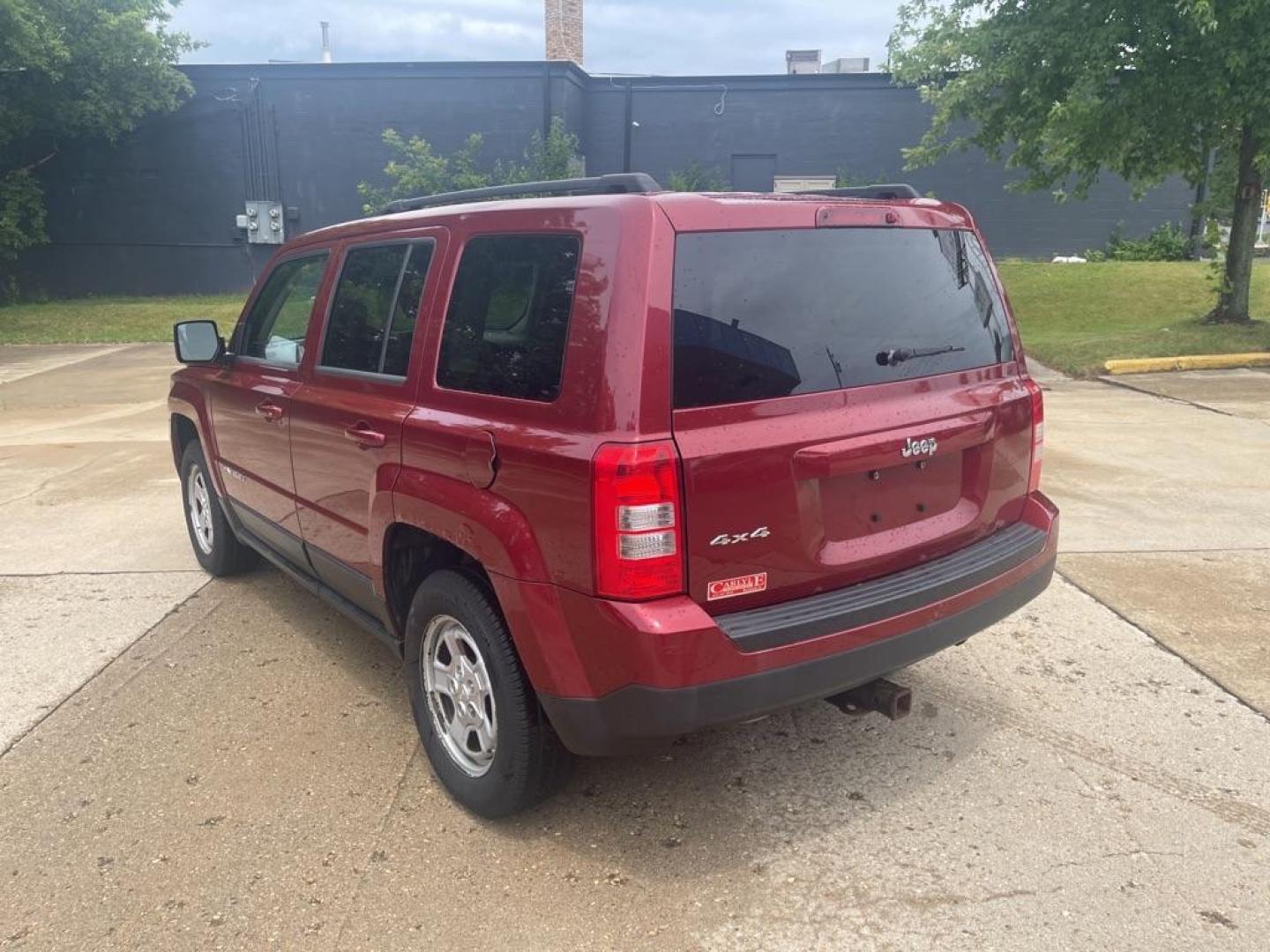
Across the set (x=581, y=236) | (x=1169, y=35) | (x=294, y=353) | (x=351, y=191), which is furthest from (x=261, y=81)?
(x=581, y=236)

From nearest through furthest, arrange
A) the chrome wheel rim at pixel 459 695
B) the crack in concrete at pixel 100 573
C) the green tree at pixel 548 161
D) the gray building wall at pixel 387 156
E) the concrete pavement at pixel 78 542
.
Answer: the chrome wheel rim at pixel 459 695
the concrete pavement at pixel 78 542
the crack in concrete at pixel 100 573
the green tree at pixel 548 161
the gray building wall at pixel 387 156

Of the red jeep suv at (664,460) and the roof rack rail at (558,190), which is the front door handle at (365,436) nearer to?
the red jeep suv at (664,460)

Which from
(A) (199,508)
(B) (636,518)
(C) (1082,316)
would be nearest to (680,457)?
(B) (636,518)

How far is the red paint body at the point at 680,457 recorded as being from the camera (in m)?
2.39

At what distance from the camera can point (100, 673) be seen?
159 inches

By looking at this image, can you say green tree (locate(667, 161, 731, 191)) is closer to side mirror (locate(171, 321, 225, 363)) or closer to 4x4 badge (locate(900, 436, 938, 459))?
side mirror (locate(171, 321, 225, 363))

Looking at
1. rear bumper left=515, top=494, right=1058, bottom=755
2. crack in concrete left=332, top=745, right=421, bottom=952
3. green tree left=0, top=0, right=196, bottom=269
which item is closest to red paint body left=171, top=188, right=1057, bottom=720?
rear bumper left=515, top=494, right=1058, bottom=755

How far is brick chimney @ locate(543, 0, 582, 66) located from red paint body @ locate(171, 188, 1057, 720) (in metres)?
23.2

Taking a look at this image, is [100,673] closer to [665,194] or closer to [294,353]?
[294,353]

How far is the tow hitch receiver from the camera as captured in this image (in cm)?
295

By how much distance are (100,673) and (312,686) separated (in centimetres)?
93

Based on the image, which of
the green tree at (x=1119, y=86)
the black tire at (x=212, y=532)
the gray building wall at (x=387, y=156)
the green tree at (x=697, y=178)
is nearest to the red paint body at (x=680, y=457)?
the black tire at (x=212, y=532)

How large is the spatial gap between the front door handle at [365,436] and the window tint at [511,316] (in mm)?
334

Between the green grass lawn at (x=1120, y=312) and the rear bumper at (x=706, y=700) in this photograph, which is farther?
the green grass lawn at (x=1120, y=312)
